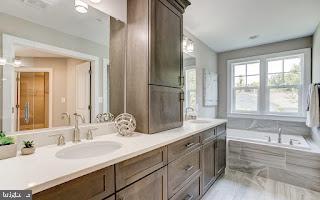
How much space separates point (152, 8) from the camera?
1.64 meters

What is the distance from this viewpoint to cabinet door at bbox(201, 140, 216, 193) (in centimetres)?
200

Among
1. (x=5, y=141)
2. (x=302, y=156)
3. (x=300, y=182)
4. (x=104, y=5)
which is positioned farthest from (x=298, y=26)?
(x=5, y=141)

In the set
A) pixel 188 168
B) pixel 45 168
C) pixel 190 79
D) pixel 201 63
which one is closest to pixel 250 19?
pixel 201 63

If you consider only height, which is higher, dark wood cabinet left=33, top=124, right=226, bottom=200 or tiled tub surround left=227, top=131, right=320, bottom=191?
dark wood cabinet left=33, top=124, right=226, bottom=200

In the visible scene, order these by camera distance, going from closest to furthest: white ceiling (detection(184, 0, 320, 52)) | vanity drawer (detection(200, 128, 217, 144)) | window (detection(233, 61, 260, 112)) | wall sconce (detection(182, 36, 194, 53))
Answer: vanity drawer (detection(200, 128, 217, 144)) < white ceiling (detection(184, 0, 320, 52)) < wall sconce (detection(182, 36, 194, 53)) < window (detection(233, 61, 260, 112))

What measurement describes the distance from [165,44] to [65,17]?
0.96 metres

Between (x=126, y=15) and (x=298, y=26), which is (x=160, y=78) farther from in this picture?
(x=298, y=26)

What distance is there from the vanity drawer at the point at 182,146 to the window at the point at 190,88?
1338 mm

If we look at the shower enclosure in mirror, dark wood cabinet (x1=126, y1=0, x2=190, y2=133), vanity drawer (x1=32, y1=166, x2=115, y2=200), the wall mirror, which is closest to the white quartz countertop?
vanity drawer (x1=32, y1=166, x2=115, y2=200)

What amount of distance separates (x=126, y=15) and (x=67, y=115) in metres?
1.18

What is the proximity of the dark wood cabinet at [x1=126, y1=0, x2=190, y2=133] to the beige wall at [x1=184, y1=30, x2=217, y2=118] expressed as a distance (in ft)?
4.14

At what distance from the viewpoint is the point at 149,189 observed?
118cm

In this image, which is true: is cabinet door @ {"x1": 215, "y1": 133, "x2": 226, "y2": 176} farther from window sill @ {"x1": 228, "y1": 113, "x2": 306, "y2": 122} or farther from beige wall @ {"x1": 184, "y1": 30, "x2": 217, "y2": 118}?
window sill @ {"x1": 228, "y1": 113, "x2": 306, "y2": 122}

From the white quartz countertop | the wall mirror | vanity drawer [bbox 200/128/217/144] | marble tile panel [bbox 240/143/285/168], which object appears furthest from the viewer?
marble tile panel [bbox 240/143/285/168]
